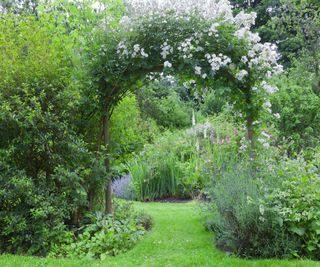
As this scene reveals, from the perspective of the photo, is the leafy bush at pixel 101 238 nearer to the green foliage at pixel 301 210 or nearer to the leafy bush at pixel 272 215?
the leafy bush at pixel 272 215

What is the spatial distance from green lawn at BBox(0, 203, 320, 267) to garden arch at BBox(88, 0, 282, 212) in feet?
5.35

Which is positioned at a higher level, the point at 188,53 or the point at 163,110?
the point at 163,110

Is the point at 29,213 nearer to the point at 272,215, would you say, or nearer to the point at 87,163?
the point at 87,163

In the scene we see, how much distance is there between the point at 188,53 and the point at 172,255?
2.58 m

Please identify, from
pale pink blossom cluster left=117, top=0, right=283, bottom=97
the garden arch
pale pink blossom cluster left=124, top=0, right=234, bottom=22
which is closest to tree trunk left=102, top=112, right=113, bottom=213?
the garden arch

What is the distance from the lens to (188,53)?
185 inches

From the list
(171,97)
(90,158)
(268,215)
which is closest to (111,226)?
(90,158)

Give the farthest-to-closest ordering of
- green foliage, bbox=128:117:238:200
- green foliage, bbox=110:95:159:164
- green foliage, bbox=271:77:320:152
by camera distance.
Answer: green foliage, bbox=271:77:320:152 < green foliage, bbox=128:117:238:200 < green foliage, bbox=110:95:159:164

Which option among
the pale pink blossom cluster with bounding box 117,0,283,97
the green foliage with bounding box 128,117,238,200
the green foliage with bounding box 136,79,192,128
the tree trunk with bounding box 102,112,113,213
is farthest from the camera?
the green foliage with bounding box 136,79,192,128

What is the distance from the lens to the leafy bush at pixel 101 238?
410 centimetres

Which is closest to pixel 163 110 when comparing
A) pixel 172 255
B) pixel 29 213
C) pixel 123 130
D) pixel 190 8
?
pixel 123 130

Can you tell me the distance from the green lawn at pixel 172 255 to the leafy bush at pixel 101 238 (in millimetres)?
162

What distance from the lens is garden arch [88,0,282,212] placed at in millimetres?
4609

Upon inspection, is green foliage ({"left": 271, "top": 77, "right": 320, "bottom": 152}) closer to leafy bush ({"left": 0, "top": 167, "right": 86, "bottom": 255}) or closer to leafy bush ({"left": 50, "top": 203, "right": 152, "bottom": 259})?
leafy bush ({"left": 50, "top": 203, "right": 152, "bottom": 259})
